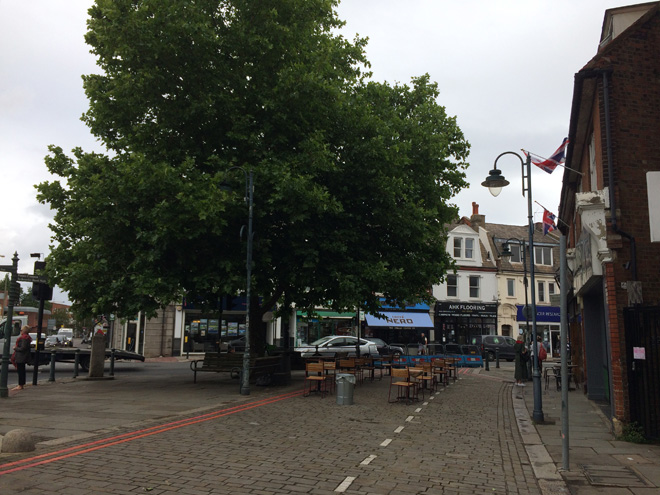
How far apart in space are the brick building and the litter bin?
593 cm

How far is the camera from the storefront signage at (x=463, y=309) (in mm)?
43344

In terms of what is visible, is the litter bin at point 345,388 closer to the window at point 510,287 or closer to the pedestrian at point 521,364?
the pedestrian at point 521,364

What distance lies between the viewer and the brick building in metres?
9.45

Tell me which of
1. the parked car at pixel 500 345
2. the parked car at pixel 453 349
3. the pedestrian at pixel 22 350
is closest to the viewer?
the pedestrian at pixel 22 350

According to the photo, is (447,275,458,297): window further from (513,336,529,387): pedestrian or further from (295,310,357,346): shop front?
(513,336,529,387): pedestrian

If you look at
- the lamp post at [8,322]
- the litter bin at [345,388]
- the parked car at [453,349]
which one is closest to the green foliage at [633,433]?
the litter bin at [345,388]

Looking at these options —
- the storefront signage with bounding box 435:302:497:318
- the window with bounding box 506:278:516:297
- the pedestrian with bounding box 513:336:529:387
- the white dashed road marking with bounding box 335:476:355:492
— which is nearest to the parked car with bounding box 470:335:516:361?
the storefront signage with bounding box 435:302:497:318

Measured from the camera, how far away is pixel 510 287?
4488cm

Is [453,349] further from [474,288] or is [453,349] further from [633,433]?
[633,433]

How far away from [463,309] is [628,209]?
34.2 metres

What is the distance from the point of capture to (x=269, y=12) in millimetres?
15773

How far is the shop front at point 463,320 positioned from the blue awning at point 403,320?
1579 mm

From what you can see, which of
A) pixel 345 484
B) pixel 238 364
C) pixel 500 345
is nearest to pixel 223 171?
pixel 238 364

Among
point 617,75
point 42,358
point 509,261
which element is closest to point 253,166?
point 617,75
